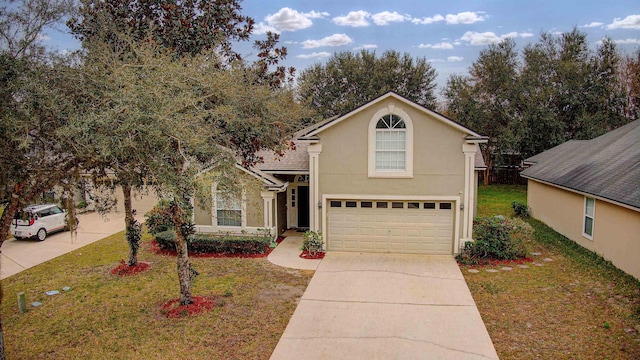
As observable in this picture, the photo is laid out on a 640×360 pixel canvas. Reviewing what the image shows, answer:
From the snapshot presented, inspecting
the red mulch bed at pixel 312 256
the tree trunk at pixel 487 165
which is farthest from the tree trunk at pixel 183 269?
the tree trunk at pixel 487 165

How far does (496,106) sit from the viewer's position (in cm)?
3388

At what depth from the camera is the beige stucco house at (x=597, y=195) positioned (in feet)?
39.0

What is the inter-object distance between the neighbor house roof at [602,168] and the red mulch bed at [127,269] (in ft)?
47.5

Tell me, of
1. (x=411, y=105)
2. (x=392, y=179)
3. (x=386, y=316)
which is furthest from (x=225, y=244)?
(x=411, y=105)

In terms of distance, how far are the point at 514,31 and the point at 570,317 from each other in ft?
100

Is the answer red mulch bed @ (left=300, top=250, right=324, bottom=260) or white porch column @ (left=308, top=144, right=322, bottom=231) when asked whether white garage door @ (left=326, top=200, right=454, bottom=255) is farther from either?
red mulch bed @ (left=300, top=250, right=324, bottom=260)

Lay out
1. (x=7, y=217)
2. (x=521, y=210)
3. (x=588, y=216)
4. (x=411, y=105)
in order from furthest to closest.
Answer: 1. (x=521, y=210)
2. (x=588, y=216)
3. (x=411, y=105)
4. (x=7, y=217)

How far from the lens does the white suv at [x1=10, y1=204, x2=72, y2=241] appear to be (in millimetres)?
16328

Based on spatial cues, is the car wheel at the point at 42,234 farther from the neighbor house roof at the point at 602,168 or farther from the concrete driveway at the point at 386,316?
the neighbor house roof at the point at 602,168

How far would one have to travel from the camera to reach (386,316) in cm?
953

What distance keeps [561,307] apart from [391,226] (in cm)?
594

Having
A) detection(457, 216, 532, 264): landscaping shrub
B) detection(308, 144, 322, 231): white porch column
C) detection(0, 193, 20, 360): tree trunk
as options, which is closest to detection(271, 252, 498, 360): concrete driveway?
detection(457, 216, 532, 264): landscaping shrub

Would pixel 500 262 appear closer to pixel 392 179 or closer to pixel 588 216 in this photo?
pixel 588 216

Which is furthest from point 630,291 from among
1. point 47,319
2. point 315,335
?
point 47,319
